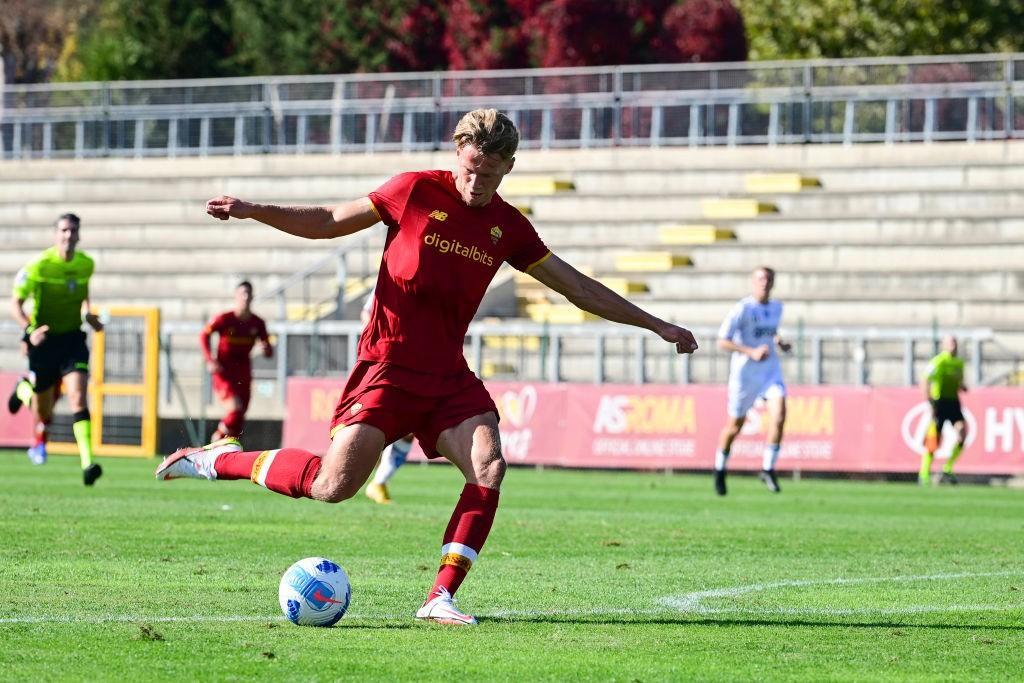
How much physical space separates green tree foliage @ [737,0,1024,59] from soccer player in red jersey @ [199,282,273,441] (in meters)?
25.8

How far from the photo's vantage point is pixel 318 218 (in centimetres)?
782

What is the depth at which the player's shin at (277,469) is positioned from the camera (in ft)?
26.2

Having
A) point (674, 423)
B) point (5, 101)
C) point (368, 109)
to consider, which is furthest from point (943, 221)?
point (5, 101)

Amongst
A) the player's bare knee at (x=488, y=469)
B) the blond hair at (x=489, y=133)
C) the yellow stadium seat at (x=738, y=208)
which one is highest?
the blond hair at (x=489, y=133)

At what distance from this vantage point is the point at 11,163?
1499 inches

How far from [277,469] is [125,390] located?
61.6 ft

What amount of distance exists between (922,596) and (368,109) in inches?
1059

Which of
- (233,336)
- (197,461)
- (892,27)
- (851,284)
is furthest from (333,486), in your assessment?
(892,27)

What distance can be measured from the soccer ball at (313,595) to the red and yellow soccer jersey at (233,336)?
15.1m

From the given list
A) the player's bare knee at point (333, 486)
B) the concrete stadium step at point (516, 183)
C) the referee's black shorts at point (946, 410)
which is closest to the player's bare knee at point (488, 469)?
the player's bare knee at point (333, 486)

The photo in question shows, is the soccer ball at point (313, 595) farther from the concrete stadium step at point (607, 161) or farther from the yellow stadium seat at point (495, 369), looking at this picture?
the concrete stadium step at point (607, 161)

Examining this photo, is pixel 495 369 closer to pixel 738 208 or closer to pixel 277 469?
pixel 738 208

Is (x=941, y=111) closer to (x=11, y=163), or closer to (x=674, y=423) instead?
(x=674, y=423)

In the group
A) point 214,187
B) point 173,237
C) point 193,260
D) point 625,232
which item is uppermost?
point 214,187
